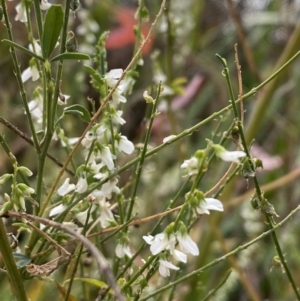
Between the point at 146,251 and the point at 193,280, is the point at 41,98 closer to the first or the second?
the point at 193,280

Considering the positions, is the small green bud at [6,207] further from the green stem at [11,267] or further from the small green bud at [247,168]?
the small green bud at [247,168]

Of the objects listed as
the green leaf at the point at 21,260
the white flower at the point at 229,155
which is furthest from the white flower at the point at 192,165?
the green leaf at the point at 21,260

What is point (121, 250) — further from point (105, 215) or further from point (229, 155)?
point (229, 155)

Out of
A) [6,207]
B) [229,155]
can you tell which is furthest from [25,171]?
[229,155]

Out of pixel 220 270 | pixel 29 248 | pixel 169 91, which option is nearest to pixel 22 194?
pixel 29 248

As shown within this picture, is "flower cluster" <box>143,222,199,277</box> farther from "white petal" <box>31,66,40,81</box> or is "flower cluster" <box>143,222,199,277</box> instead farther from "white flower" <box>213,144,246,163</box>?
"white petal" <box>31,66,40,81</box>

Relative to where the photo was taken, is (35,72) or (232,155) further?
(35,72)
